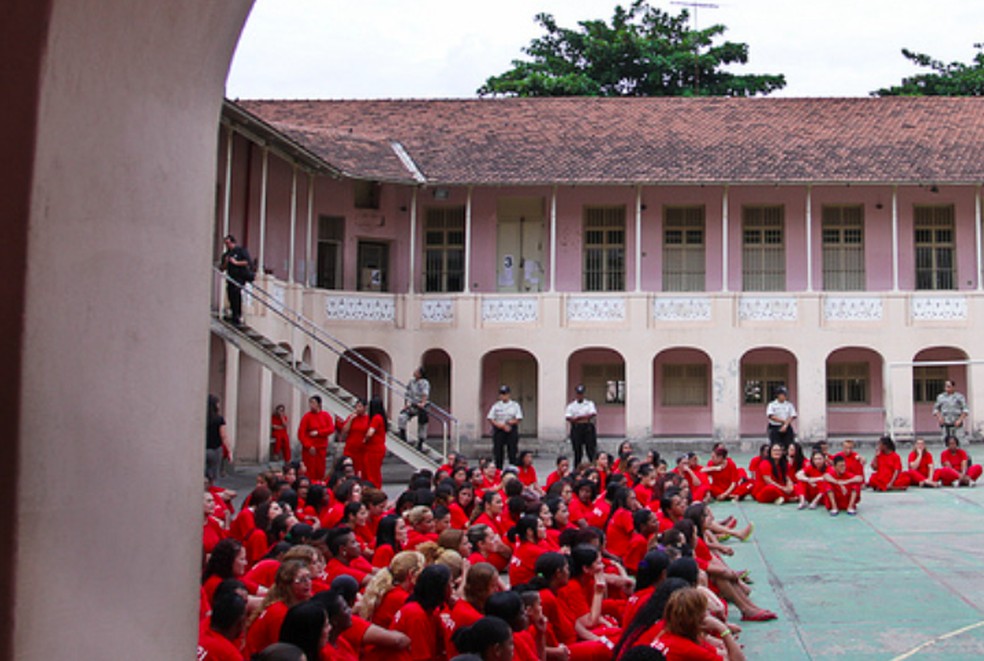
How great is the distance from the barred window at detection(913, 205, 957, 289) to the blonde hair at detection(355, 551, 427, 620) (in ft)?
74.2

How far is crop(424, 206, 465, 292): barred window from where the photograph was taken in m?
27.6

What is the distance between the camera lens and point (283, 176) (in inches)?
959

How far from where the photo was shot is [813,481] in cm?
1562

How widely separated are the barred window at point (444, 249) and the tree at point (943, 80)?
70.4ft

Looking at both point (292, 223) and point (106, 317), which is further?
point (292, 223)

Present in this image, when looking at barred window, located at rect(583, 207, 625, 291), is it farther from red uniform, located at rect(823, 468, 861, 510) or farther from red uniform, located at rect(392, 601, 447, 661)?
red uniform, located at rect(392, 601, 447, 661)

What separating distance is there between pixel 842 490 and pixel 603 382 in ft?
42.0

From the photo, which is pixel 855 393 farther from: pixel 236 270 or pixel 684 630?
pixel 684 630

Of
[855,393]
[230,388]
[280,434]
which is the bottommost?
[280,434]

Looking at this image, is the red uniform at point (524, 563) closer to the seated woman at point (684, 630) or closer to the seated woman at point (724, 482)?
the seated woman at point (684, 630)

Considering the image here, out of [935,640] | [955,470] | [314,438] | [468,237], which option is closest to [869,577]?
[935,640]

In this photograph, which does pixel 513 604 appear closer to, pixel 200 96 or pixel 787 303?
pixel 200 96

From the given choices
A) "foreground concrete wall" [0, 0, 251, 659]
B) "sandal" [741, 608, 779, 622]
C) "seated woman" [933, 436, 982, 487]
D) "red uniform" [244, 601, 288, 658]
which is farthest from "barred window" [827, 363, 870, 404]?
"foreground concrete wall" [0, 0, 251, 659]

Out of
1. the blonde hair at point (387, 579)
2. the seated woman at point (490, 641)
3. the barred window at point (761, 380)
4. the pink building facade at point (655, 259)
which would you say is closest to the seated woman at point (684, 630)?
the seated woman at point (490, 641)
